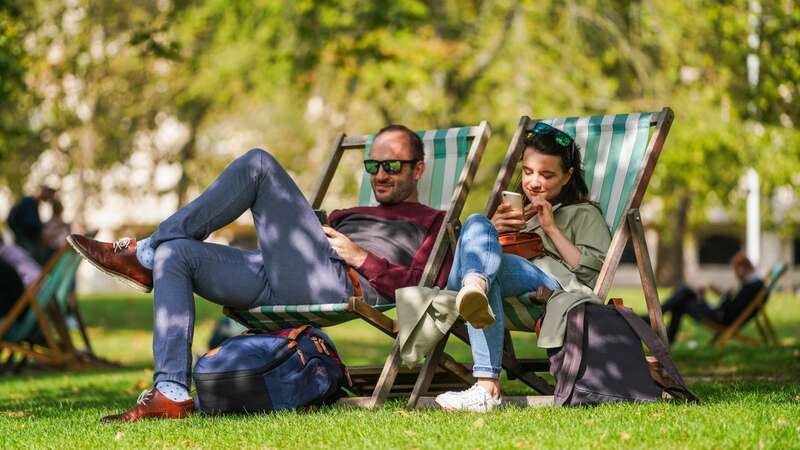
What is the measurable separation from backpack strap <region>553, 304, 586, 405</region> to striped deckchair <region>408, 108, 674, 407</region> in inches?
7.3

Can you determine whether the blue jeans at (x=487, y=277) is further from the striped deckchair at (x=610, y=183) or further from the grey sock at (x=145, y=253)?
the grey sock at (x=145, y=253)

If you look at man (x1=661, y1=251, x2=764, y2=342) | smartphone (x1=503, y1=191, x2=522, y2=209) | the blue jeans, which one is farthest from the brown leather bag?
man (x1=661, y1=251, x2=764, y2=342)

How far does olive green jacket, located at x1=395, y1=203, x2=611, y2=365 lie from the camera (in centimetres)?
509

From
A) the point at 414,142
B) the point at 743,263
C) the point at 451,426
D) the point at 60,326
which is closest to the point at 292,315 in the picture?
the point at 451,426

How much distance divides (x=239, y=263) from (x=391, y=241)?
0.76m

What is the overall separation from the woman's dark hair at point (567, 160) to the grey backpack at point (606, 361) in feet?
2.48

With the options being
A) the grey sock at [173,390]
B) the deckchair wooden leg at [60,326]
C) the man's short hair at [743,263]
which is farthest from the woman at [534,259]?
the man's short hair at [743,263]

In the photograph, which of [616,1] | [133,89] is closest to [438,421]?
[616,1]

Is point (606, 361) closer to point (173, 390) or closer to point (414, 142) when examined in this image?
point (414, 142)

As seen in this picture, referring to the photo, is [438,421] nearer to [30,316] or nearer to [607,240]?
[607,240]

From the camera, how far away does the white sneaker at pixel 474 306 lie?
186 inches

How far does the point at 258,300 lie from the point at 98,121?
69.1 ft

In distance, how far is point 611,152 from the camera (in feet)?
19.8

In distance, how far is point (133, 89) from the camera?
25.4 meters
